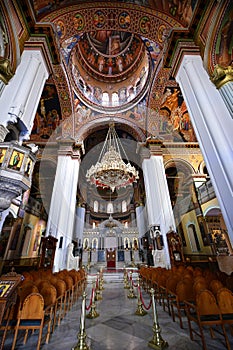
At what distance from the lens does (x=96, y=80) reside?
44.2 ft

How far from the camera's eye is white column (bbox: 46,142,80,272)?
7.69m

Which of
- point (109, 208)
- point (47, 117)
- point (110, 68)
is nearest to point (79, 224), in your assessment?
point (109, 208)

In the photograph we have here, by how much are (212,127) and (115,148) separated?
651cm

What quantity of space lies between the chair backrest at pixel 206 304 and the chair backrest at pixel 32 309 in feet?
7.01

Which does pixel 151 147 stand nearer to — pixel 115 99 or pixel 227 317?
pixel 115 99

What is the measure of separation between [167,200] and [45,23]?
851cm

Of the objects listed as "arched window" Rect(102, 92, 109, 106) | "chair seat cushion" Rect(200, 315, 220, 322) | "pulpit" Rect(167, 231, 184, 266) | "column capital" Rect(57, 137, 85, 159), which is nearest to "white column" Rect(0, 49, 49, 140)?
"chair seat cushion" Rect(200, 315, 220, 322)

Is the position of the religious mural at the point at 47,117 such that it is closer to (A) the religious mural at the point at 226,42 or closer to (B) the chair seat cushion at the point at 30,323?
(A) the religious mural at the point at 226,42

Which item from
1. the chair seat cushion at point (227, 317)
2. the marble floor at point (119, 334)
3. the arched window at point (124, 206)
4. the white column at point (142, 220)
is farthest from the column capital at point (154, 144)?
the arched window at point (124, 206)

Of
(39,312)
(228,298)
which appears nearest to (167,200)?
(228,298)

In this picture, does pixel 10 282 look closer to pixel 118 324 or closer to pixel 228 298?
pixel 118 324

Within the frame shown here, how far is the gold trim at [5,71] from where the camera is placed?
3.53 meters

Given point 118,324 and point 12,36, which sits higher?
point 12,36

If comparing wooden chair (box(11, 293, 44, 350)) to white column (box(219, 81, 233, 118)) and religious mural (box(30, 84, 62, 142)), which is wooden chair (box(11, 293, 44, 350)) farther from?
religious mural (box(30, 84, 62, 142))
